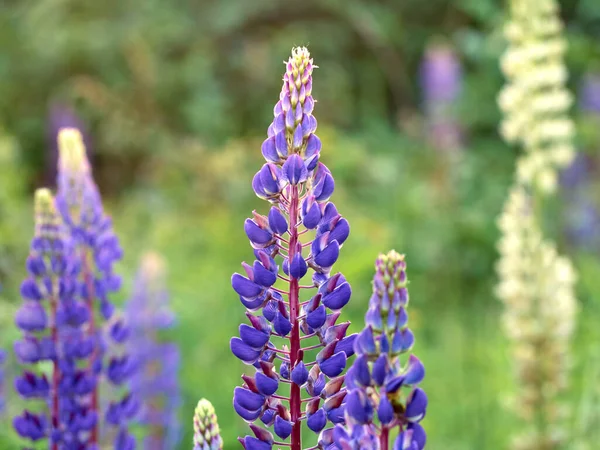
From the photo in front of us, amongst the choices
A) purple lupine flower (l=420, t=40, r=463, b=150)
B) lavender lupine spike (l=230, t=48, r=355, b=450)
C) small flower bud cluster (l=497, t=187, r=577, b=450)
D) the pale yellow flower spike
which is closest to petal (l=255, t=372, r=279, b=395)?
lavender lupine spike (l=230, t=48, r=355, b=450)

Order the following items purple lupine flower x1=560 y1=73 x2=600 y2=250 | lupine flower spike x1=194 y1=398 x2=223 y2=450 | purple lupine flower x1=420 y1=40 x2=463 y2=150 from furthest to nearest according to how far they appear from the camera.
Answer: purple lupine flower x1=420 y1=40 x2=463 y2=150 < purple lupine flower x1=560 y1=73 x2=600 y2=250 < lupine flower spike x1=194 y1=398 x2=223 y2=450

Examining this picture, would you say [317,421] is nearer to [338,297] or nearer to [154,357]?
[338,297]

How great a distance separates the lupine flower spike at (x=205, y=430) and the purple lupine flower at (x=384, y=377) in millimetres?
187

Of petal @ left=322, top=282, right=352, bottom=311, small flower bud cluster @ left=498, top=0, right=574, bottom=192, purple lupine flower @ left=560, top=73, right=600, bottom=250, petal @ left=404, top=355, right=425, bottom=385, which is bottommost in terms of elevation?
petal @ left=404, top=355, right=425, bottom=385

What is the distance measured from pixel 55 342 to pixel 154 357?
1.54 metres

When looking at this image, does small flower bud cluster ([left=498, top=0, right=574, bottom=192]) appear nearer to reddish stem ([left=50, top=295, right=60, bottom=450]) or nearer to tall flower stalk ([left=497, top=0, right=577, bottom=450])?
tall flower stalk ([left=497, top=0, right=577, bottom=450])

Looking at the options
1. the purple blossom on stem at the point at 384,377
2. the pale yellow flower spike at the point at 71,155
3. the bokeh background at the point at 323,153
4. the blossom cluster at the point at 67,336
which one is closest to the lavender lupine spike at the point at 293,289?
the purple blossom on stem at the point at 384,377

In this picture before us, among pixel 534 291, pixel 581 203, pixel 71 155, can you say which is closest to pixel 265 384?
pixel 71 155

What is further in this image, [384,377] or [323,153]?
[323,153]

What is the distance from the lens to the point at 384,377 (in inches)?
40.1

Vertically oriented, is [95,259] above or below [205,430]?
above

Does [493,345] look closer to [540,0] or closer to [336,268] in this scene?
[336,268]

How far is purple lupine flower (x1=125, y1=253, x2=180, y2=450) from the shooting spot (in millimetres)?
2955

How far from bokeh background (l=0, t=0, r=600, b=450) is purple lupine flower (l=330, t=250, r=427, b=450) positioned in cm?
121
